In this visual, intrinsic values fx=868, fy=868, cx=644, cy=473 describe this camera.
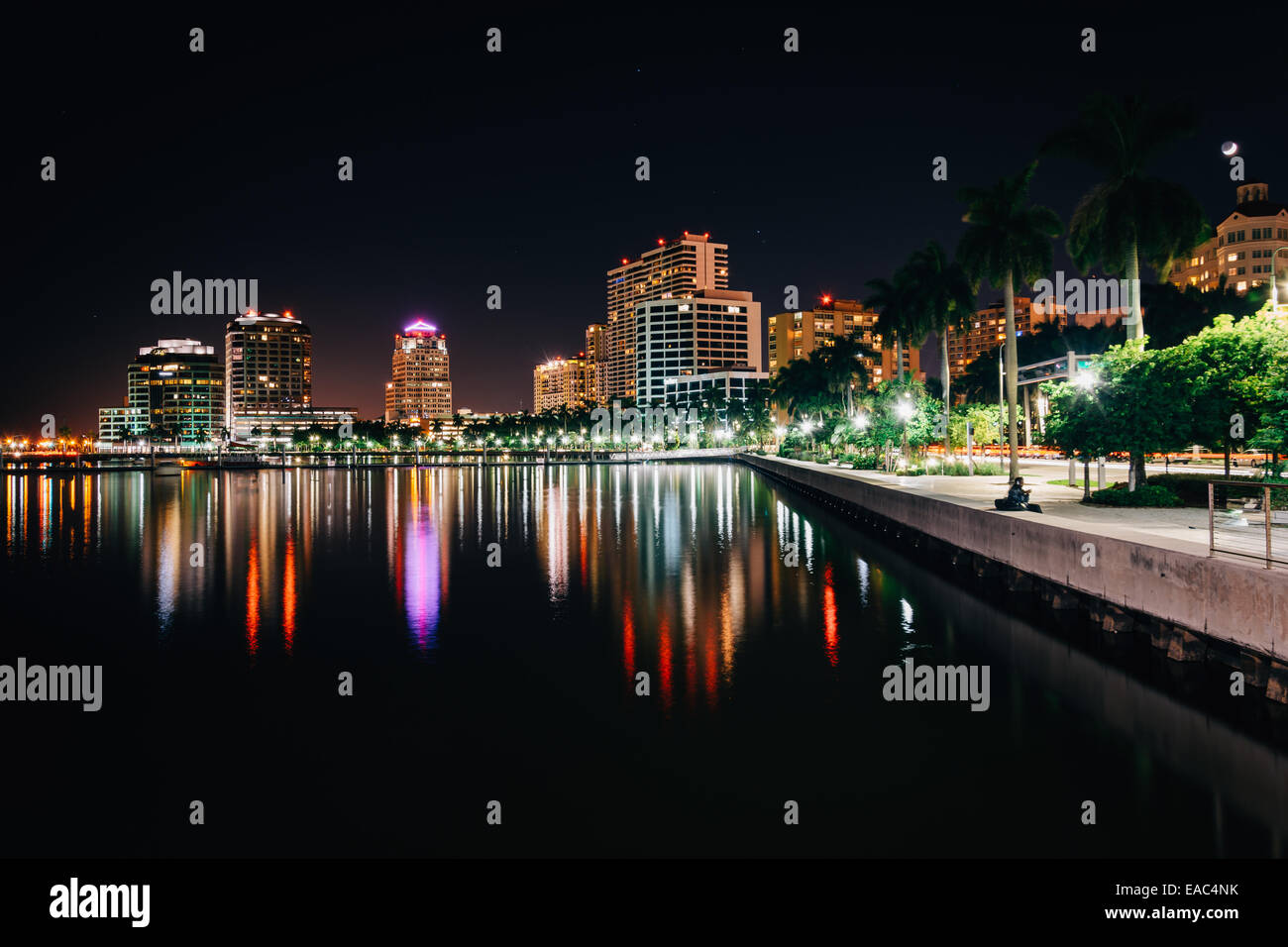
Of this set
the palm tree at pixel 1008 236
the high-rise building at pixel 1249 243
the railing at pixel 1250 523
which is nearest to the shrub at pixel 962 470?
the palm tree at pixel 1008 236

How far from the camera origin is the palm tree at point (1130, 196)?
35.9m

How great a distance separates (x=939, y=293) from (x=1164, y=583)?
5516 cm

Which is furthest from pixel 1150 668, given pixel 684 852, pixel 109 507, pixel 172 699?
pixel 109 507

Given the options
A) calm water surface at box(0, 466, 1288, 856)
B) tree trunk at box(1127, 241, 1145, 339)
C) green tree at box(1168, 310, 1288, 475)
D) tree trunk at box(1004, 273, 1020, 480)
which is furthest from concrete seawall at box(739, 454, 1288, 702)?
tree trunk at box(1127, 241, 1145, 339)

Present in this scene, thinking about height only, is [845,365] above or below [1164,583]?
above

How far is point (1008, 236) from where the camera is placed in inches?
1743

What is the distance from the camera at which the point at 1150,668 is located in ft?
53.3

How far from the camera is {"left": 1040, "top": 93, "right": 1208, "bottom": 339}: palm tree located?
35.9 meters

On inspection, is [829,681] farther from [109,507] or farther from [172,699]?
[109,507]

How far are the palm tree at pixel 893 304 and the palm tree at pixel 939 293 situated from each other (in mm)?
1871

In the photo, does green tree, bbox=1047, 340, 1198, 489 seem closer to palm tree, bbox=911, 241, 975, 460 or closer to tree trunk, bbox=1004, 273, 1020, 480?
tree trunk, bbox=1004, 273, 1020, 480

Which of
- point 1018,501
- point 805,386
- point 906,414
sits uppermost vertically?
point 805,386

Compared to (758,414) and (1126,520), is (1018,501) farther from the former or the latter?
(758,414)

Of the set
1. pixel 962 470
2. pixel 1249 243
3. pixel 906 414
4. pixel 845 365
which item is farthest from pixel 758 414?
pixel 962 470
